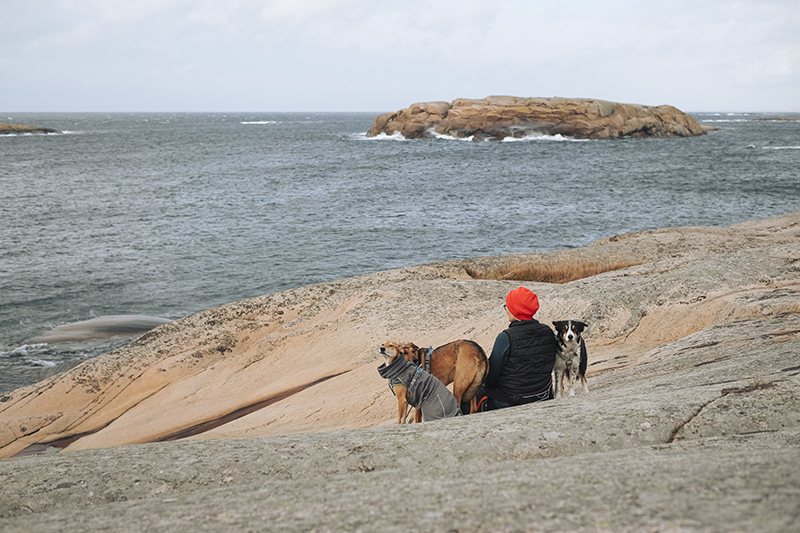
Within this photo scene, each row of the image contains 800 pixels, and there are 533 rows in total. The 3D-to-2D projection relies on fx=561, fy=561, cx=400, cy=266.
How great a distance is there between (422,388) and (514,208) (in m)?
31.1

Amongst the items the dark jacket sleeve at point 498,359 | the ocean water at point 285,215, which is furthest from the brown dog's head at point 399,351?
the ocean water at point 285,215

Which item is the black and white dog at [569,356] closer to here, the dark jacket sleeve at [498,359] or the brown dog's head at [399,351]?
the dark jacket sleeve at [498,359]

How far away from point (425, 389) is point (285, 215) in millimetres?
29039

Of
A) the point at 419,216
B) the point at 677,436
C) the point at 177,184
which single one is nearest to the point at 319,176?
the point at 177,184

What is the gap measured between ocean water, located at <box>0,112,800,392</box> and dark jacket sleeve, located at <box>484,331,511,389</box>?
39.6 feet

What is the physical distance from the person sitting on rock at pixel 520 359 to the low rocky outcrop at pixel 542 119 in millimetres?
87646

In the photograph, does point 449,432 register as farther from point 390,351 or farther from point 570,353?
point 570,353

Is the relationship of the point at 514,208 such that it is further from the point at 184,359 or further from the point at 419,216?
the point at 184,359

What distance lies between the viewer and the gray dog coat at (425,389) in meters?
5.11

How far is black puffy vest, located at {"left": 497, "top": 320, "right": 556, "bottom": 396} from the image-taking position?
5145mm

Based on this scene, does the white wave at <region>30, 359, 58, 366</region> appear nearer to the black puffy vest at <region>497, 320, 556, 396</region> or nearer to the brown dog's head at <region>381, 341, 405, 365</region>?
the brown dog's head at <region>381, 341, 405, 365</region>

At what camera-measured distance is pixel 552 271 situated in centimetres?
1414

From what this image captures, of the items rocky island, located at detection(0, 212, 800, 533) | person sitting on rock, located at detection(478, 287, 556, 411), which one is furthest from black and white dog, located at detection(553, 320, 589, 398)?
rocky island, located at detection(0, 212, 800, 533)

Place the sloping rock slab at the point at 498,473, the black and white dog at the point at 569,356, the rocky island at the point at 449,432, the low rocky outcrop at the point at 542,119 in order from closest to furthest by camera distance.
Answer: the sloping rock slab at the point at 498,473 → the rocky island at the point at 449,432 → the black and white dog at the point at 569,356 → the low rocky outcrop at the point at 542,119
